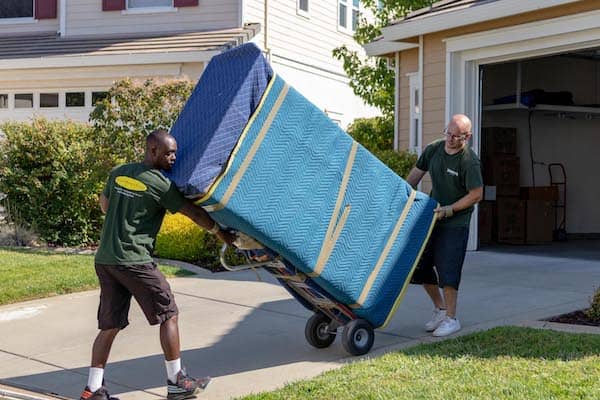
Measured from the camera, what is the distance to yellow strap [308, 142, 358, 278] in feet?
18.7

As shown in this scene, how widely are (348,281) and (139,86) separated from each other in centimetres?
738

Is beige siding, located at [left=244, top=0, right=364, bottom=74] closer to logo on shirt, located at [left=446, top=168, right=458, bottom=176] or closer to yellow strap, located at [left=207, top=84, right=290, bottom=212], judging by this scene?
logo on shirt, located at [left=446, top=168, right=458, bottom=176]

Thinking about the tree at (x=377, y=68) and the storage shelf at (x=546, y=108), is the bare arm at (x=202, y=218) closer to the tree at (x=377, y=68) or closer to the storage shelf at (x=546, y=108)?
the tree at (x=377, y=68)

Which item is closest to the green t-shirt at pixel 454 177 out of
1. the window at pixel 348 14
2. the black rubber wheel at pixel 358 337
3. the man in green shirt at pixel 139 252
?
the black rubber wheel at pixel 358 337

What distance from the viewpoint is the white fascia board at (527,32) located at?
414 inches

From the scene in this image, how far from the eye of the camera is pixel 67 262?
1092 cm

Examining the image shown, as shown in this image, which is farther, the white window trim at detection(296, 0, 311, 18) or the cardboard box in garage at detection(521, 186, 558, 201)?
the white window trim at detection(296, 0, 311, 18)

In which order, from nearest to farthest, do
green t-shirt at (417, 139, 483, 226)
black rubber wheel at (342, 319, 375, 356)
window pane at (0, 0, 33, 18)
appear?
black rubber wheel at (342, 319, 375, 356), green t-shirt at (417, 139, 483, 226), window pane at (0, 0, 33, 18)

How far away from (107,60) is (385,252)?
11633mm

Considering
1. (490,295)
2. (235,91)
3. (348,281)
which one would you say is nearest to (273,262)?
(348,281)

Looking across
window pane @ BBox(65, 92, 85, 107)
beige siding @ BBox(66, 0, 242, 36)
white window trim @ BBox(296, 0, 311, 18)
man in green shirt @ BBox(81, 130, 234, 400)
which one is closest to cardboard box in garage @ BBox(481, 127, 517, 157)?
beige siding @ BBox(66, 0, 242, 36)

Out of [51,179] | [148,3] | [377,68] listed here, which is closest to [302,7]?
[148,3]

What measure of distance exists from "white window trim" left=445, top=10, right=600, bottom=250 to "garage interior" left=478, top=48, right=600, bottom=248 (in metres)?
2.13

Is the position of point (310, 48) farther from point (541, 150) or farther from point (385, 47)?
point (541, 150)
